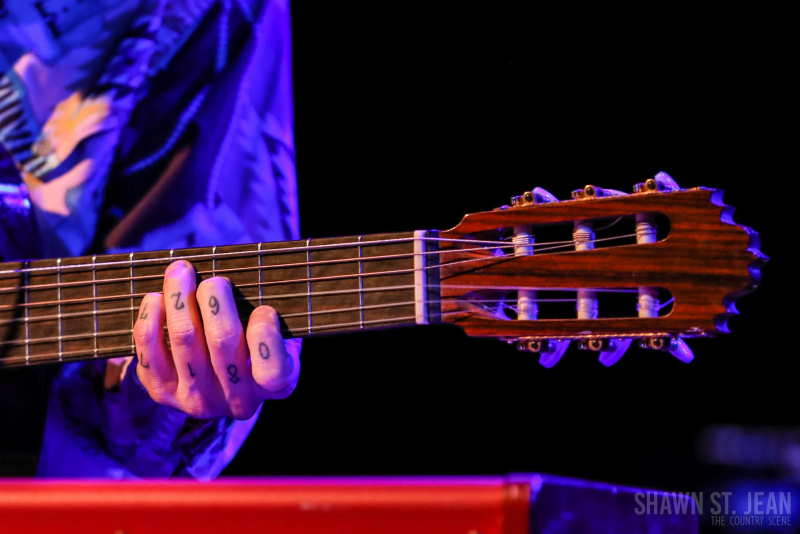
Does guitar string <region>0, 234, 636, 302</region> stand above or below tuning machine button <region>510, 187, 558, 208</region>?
below

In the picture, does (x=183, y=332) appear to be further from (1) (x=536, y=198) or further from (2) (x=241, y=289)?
(1) (x=536, y=198)

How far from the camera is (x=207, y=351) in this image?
963mm

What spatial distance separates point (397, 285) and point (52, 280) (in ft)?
1.78

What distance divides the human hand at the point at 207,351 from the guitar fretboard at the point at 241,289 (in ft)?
0.11

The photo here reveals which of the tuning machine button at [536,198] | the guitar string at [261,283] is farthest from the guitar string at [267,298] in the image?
the tuning machine button at [536,198]

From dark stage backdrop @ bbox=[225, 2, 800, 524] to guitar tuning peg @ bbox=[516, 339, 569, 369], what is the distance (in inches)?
21.8

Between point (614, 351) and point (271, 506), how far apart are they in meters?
0.44

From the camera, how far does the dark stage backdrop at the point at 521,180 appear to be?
120 cm

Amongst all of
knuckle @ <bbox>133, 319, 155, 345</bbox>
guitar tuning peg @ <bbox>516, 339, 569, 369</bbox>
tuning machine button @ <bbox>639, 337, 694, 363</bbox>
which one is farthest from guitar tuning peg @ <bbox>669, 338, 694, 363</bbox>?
knuckle @ <bbox>133, 319, 155, 345</bbox>

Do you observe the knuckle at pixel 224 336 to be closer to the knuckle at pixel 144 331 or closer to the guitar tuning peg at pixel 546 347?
the knuckle at pixel 144 331

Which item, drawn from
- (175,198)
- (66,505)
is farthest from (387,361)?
(66,505)

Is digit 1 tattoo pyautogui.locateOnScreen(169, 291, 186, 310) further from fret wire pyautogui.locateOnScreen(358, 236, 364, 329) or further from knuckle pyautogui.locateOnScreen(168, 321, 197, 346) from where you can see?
fret wire pyautogui.locateOnScreen(358, 236, 364, 329)

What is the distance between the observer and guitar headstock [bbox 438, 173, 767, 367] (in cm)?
73

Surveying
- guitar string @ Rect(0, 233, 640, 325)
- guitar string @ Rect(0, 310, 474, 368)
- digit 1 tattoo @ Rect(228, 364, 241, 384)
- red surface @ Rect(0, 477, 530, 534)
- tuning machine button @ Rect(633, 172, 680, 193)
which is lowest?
red surface @ Rect(0, 477, 530, 534)
